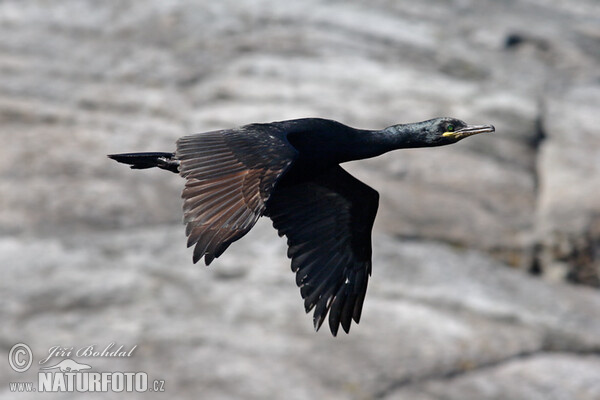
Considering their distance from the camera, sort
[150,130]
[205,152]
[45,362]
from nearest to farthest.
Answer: [205,152], [45,362], [150,130]

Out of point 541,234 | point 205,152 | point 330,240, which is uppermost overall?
point 205,152

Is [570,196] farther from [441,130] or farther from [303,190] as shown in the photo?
[441,130]

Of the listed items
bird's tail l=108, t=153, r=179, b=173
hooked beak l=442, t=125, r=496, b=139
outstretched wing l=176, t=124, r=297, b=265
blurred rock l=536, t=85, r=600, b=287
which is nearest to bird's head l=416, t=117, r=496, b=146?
hooked beak l=442, t=125, r=496, b=139

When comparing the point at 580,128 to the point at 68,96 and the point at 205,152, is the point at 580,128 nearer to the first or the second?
the point at 68,96

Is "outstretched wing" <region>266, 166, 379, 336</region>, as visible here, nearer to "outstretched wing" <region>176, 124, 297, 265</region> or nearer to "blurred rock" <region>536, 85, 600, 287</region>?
"outstretched wing" <region>176, 124, 297, 265</region>

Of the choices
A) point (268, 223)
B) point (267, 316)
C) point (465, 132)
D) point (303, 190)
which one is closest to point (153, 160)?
point (303, 190)

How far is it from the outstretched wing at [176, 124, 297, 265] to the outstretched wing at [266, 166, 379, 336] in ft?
4.55

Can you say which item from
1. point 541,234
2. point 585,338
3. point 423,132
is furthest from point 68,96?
point 423,132

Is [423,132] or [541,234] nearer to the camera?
[423,132]

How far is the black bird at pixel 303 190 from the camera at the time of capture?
6633 millimetres

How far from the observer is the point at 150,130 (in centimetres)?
1653

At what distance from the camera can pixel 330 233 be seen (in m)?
8.68

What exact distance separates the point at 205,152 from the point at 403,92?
417 inches

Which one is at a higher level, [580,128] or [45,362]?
[580,128]
